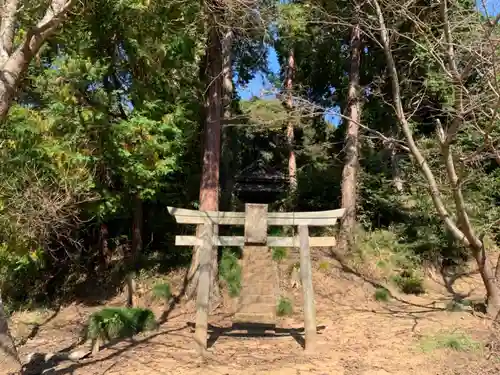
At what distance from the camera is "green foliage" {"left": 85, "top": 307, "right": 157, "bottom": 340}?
25.6 feet

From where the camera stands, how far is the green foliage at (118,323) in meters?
7.79

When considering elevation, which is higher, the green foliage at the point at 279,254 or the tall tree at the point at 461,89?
the tall tree at the point at 461,89

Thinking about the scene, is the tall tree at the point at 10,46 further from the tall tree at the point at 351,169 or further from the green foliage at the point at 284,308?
the tall tree at the point at 351,169

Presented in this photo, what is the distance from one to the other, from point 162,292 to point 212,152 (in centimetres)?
332

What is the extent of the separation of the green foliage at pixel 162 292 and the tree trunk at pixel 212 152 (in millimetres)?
500

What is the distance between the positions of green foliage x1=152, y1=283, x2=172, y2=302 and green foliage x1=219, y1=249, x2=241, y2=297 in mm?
1318

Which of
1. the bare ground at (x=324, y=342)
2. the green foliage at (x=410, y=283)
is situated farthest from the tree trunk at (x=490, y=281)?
the green foliage at (x=410, y=283)

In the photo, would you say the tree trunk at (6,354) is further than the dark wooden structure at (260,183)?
No

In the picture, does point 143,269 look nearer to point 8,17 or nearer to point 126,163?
point 126,163

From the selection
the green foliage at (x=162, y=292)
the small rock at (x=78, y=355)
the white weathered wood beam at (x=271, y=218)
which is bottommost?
the small rock at (x=78, y=355)

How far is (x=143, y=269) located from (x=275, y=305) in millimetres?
3623

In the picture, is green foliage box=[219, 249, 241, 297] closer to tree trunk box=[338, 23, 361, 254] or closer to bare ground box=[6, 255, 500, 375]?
bare ground box=[6, 255, 500, 375]

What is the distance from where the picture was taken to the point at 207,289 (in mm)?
7309

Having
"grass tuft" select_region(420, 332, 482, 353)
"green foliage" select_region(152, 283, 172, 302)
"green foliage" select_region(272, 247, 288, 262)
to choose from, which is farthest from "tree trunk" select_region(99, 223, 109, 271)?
"grass tuft" select_region(420, 332, 482, 353)
